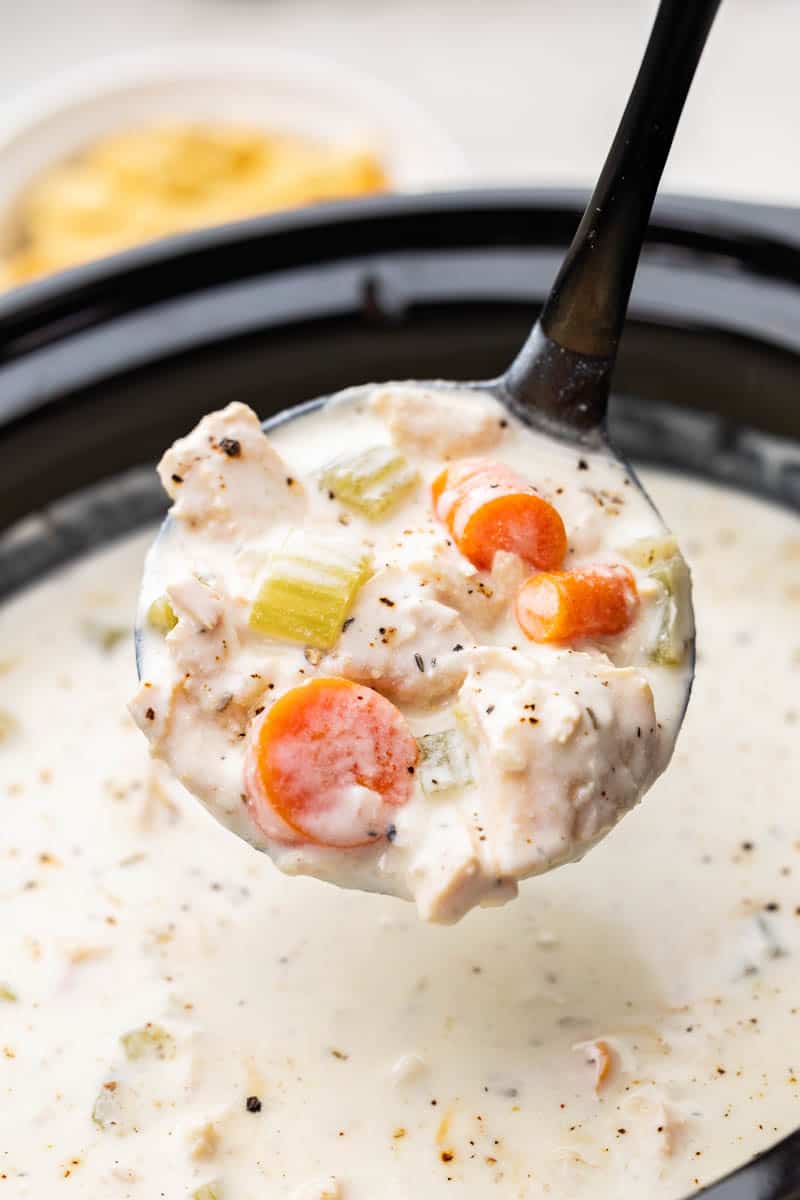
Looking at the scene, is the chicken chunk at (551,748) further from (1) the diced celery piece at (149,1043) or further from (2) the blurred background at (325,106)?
(2) the blurred background at (325,106)

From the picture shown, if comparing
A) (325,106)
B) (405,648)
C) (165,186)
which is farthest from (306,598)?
(325,106)

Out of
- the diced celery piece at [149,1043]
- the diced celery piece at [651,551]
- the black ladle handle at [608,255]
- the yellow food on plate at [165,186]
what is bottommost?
the diced celery piece at [149,1043]

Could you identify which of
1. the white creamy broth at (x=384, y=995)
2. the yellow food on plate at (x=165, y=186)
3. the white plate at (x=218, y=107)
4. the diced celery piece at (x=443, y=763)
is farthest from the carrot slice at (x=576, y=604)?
the white plate at (x=218, y=107)

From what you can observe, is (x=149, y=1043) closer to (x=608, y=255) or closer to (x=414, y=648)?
(x=414, y=648)

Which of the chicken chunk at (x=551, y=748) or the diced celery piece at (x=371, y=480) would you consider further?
the diced celery piece at (x=371, y=480)

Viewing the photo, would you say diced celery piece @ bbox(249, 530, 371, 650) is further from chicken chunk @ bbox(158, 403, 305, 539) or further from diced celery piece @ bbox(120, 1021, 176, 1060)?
diced celery piece @ bbox(120, 1021, 176, 1060)

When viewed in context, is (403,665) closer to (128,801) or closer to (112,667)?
(128,801)

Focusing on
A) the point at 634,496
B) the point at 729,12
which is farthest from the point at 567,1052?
the point at 729,12
